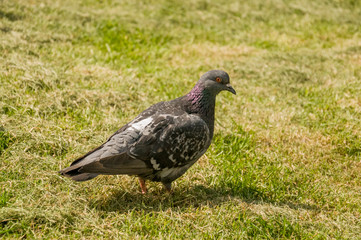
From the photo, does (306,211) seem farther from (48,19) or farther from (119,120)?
(48,19)

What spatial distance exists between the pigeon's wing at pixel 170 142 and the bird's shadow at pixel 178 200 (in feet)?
1.11

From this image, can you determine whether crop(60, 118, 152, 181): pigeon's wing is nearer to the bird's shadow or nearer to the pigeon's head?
the bird's shadow

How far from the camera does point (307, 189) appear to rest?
12.5 ft

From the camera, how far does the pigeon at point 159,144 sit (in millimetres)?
3162

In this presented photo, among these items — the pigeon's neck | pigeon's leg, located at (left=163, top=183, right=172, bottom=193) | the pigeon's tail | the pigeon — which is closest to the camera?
the pigeon's tail

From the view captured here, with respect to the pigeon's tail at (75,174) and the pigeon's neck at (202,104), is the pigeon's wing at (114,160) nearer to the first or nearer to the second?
the pigeon's tail at (75,174)

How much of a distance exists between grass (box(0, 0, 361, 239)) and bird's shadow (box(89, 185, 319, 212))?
0.05 feet

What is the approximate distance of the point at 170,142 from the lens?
11.0 feet

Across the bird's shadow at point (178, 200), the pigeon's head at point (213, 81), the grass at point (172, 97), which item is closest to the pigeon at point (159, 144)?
the pigeon's head at point (213, 81)

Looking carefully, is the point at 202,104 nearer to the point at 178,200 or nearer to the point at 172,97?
the point at 178,200

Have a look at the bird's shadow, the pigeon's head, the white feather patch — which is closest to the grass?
the bird's shadow

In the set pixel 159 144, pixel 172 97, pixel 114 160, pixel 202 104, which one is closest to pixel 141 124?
pixel 159 144

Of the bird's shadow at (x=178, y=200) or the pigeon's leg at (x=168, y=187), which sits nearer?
the bird's shadow at (x=178, y=200)

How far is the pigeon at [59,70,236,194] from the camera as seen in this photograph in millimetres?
3162
